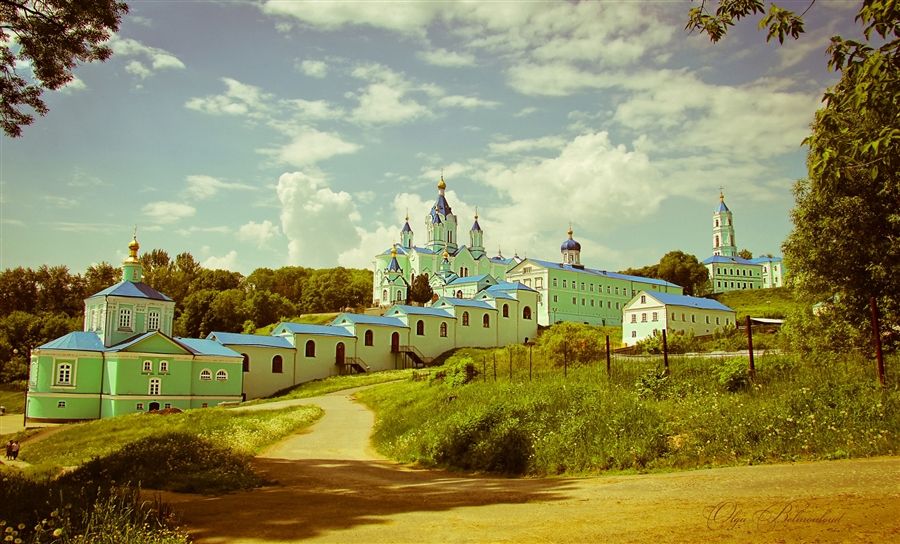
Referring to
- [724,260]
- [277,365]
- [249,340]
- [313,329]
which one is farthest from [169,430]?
[724,260]

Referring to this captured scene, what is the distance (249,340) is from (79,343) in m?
10.8

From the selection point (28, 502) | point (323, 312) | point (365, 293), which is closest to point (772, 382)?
point (28, 502)

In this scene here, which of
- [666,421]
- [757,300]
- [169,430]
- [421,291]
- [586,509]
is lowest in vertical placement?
[169,430]

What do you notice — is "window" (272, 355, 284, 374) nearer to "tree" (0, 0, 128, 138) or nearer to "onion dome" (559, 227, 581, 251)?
"tree" (0, 0, 128, 138)

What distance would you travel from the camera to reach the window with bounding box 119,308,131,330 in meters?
44.0

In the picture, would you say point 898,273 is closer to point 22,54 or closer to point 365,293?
point 22,54

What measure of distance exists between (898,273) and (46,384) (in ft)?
138

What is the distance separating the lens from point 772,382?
14789 millimetres

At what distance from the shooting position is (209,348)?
44.7 m

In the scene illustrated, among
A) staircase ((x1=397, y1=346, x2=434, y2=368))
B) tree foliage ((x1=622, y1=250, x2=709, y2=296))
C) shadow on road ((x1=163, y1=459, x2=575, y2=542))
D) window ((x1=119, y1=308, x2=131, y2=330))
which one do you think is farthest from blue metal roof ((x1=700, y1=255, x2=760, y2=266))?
shadow on road ((x1=163, y1=459, x2=575, y2=542))

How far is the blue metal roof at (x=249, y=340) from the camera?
153ft

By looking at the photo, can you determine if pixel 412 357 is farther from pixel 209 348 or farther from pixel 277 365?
pixel 209 348

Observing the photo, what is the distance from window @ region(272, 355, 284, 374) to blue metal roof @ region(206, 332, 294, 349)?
892mm

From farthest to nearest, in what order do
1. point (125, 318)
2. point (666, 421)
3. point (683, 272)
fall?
1. point (683, 272)
2. point (125, 318)
3. point (666, 421)
